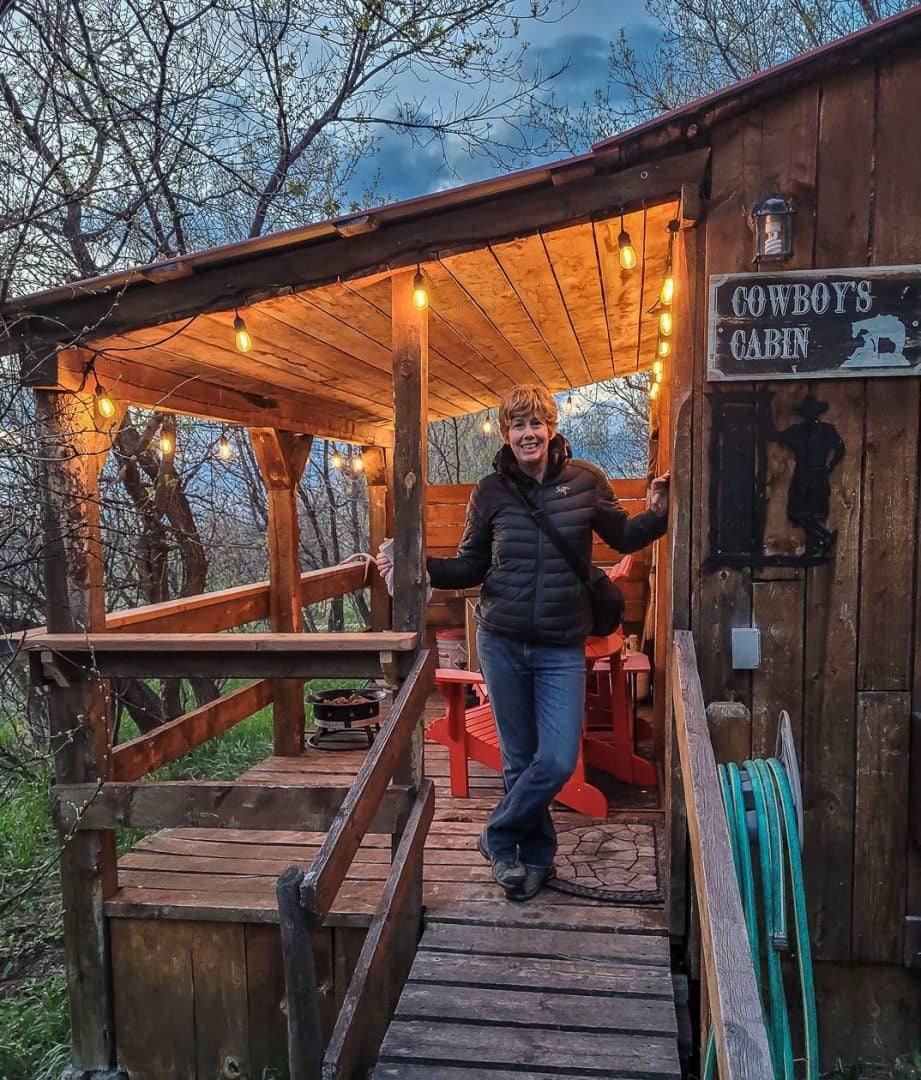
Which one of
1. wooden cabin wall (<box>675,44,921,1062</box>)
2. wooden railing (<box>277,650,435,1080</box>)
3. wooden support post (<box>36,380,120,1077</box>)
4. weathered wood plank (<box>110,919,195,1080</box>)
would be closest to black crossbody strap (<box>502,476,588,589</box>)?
wooden cabin wall (<box>675,44,921,1062</box>)

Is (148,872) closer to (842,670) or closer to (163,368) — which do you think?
(163,368)

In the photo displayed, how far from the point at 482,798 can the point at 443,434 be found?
434 inches

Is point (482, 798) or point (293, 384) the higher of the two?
point (293, 384)

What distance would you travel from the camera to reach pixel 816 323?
9.15 feet

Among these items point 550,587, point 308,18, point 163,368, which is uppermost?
point 308,18

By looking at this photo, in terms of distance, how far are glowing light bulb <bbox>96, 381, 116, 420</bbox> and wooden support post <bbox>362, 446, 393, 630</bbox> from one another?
3.74 metres

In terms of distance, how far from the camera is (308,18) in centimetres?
745

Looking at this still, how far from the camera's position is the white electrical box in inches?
114

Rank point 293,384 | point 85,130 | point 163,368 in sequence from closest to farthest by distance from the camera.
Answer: point 163,368 < point 293,384 < point 85,130

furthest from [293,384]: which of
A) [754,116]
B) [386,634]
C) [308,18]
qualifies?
[308,18]

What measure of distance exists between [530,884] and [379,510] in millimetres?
4652

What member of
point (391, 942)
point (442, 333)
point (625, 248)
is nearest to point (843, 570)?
point (625, 248)

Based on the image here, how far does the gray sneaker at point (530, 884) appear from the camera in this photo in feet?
10.3

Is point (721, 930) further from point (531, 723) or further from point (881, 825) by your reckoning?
point (881, 825)
